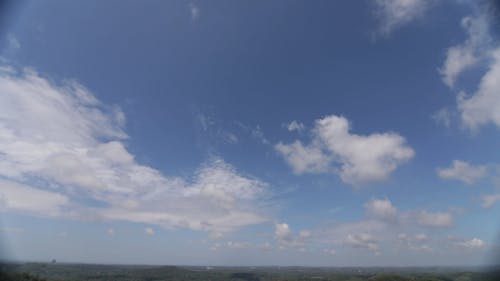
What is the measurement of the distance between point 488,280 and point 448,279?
86.1 metres

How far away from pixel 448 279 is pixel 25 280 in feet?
744

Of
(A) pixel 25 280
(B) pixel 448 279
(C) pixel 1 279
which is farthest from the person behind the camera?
(B) pixel 448 279

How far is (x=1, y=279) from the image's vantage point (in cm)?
4281

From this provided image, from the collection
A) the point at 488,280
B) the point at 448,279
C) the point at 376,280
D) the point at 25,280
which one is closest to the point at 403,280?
the point at 376,280

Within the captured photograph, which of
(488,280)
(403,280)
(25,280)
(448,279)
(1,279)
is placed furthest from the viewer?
(448,279)

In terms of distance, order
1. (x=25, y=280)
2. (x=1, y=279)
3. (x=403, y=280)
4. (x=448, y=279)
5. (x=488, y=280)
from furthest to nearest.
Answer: (x=448, y=279) → (x=403, y=280) → (x=488, y=280) → (x=25, y=280) → (x=1, y=279)

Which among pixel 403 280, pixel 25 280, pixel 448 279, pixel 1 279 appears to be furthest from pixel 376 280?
pixel 1 279

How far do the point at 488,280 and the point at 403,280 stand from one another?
2425 inches

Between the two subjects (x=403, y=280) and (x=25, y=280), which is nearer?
(x=25, y=280)

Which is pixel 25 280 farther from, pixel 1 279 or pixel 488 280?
pixel 488 280

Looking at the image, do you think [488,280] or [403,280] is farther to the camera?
[403,280]

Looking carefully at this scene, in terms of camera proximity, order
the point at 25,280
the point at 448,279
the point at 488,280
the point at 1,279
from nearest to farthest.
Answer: the point at 1,279 → the point at 25,280 → the point at 488,280 → the point at 448,279

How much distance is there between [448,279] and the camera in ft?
647

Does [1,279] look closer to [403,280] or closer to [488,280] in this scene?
[488,280]
